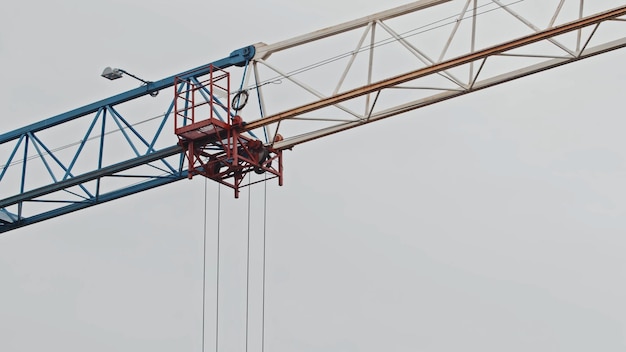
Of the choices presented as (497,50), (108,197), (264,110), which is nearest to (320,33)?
(264,110)

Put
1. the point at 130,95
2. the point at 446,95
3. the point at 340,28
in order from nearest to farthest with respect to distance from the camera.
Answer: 1. the point at 446,95
2. the point at 340,28
3. the point at 130,95

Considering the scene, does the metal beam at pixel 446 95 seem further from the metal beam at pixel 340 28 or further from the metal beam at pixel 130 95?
→ the metal beam at pixel 130 95

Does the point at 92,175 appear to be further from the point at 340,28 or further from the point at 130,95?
the point at 340,28

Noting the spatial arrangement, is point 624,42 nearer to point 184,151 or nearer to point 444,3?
point 444,3

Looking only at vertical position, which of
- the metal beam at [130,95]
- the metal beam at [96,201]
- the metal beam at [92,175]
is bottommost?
the metal beam at [96,201]

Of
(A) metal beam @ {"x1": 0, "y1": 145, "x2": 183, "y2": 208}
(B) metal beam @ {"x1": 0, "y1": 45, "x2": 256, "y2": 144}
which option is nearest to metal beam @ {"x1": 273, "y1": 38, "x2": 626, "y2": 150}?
(B) metal beam @ {"x1": 0, "y1": 45, "x2": 256, "y2": 144}

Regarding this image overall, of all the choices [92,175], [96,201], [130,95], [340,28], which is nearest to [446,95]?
[340,28]

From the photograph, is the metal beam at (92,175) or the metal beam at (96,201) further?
the metal beam at (96,201)

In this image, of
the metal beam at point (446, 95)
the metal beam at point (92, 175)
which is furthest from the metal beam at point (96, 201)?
the metal beam at point (446, 95)

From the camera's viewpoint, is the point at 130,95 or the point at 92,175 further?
the point at 130,95

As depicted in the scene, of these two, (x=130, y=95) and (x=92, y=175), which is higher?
(x=130, y=95)

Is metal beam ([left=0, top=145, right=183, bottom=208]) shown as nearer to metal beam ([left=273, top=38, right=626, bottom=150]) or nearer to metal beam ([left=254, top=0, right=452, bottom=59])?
metal beam ([left=273, top=38, right=626, bottom=150])

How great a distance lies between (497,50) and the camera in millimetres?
53656

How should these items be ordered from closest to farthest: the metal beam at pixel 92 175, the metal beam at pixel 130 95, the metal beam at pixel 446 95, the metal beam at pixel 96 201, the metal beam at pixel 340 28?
1. the metal beam at pixel 446 95
2. the metal beam at pixel 340 28
3. the metal beam at pixel 130 95
4. the metal beam at pixel 92 175
5. the metal beam at pixel 96 201
